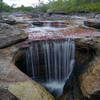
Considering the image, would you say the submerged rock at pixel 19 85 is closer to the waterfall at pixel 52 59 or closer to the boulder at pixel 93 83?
the boulder at pixel 93 83

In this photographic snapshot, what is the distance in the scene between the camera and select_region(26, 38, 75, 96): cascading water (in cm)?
779

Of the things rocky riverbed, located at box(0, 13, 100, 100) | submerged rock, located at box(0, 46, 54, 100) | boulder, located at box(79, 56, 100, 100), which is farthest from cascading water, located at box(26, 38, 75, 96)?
submerged rock, located at box(0, 46, 54, 100)

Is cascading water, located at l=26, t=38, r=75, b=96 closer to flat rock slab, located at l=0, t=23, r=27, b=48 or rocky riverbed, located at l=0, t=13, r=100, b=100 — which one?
rocky riverbed, located at l=0, t=13, r=100, b=100

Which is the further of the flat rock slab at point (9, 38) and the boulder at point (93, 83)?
the flat rock slab at point (9, 38)

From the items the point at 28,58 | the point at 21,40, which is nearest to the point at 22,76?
the point at 28,58

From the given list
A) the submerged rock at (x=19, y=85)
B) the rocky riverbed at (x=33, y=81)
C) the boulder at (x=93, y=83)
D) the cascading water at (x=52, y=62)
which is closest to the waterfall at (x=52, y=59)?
the cascading water at (x=52, y=62)

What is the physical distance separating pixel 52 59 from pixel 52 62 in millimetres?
211

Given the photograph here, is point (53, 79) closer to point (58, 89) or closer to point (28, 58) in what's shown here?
point (58, 89)

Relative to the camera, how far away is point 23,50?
721 centimetres

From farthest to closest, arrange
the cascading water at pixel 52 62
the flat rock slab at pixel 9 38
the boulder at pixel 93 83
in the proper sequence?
the cascading water at pixel 52 62
the flat rock slab at pixel 9 38
the boulder at pixel 93 83

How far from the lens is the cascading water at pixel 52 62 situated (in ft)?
25.6

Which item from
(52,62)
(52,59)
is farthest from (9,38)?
(52,62)

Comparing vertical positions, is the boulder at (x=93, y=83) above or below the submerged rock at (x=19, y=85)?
below

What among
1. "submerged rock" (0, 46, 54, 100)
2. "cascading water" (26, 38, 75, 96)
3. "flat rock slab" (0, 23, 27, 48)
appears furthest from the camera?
"cascading water" (26, 38, 75, 96)
